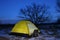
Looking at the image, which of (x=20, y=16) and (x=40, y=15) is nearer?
(x=20, y=16)

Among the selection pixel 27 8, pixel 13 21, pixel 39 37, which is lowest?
pixel 39 37

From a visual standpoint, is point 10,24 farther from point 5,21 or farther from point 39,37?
point 39,37

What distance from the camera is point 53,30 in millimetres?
4492

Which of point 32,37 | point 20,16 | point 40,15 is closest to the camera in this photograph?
point 32,37

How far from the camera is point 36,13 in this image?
475cm

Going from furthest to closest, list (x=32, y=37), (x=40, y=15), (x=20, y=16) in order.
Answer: (x=40, y=15) → (x=20, y=16) → (x=32, y=37)

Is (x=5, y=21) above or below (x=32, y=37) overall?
above

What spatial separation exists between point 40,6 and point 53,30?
0.75 m

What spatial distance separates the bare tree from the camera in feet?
15.0

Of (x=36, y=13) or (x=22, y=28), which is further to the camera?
(x=36, y=13)

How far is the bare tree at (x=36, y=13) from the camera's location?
180 inches

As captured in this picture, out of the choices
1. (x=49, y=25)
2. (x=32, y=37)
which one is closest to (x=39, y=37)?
(x=32, y=37)

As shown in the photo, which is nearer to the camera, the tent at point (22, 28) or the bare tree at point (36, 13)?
the tent at point (22, 28)

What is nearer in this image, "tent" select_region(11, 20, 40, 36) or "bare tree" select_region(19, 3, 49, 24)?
"tent" select_region(11, 20, 40, 36)
